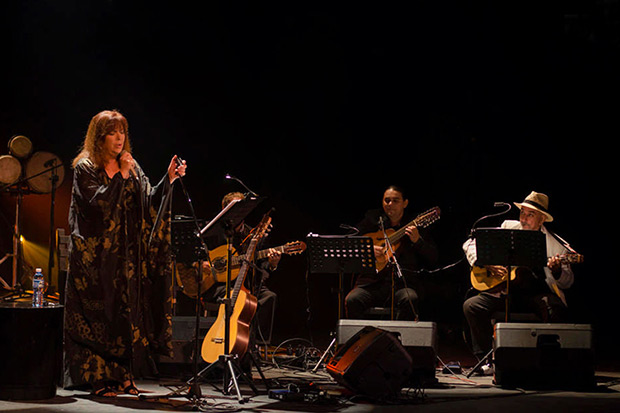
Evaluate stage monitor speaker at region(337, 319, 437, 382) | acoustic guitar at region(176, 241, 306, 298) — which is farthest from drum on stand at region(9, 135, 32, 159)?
stage monitor speaker at region(337, 319, 437, 382)

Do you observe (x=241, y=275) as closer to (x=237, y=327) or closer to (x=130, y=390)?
(x=237, y=327)

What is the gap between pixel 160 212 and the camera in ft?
15.2

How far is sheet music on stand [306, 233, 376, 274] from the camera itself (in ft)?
18.8

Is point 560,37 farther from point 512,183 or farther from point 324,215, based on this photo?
point 324,215

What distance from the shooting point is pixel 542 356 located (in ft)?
17.8

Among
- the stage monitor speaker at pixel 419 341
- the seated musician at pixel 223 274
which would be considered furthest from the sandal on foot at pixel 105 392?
the stage monitor speaker at pixel 419 341

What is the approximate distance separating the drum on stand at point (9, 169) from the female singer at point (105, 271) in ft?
10.3

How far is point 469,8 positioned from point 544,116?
4.27ft

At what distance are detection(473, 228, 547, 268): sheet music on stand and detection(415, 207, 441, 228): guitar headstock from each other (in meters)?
0.64

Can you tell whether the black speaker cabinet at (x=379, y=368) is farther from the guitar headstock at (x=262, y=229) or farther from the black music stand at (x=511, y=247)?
the black music stand at (x=511, y=247)

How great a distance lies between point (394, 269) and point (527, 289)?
108 cm

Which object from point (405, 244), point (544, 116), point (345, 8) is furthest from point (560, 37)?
point (405, 244)

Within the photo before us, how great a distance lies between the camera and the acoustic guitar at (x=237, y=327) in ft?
16.8

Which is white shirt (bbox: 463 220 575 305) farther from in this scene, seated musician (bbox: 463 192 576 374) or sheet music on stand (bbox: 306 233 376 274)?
sheet music on stand (bbox: 306 233 376 274)
